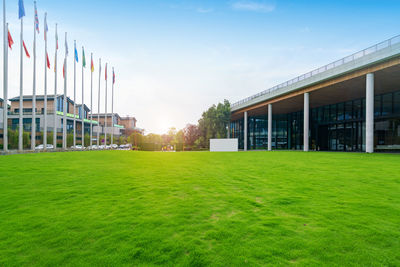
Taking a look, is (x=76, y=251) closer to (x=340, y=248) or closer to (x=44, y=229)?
(x=44, y=229)

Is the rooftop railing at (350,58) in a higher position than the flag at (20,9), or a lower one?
lower

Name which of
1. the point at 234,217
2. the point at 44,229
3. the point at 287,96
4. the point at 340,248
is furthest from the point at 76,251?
the point at 287,96

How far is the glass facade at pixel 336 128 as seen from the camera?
27.8 m

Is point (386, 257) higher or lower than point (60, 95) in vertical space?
lower

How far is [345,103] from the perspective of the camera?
34.7m

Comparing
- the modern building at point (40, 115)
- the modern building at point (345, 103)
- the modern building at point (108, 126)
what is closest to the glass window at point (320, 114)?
the modern building at point (345, 103)

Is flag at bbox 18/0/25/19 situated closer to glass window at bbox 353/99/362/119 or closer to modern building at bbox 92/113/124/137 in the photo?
modern building at bbox 92/113/124/137

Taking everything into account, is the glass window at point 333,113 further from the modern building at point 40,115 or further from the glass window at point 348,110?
the modern building at point 40,115

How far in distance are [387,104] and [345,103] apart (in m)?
6.59

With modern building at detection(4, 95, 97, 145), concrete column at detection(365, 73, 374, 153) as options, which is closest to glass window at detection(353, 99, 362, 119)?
concrete column at detection(365, 73, 374, 153)

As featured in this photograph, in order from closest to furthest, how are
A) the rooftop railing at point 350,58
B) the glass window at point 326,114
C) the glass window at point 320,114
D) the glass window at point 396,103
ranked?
the rooftop railing at point 350,58, the glass window at point 396,103, the glass window at point 326,114, the glass window at point 320,114

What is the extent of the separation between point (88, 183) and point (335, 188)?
883 centimetres

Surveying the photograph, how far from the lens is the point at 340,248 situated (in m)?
3.27

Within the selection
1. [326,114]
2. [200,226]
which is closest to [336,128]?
[326,114]
